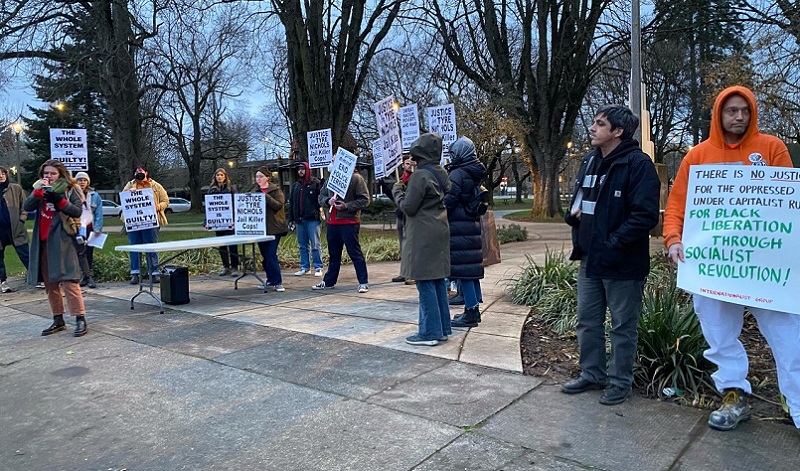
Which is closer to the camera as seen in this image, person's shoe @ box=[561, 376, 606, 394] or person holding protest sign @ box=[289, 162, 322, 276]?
person's shoe @ box=[561, 376, 606, 394]

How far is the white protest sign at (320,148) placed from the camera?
33.9ft

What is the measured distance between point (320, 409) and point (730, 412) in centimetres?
252

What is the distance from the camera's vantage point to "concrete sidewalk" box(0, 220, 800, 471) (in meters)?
3.20

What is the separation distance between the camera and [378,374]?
459cm

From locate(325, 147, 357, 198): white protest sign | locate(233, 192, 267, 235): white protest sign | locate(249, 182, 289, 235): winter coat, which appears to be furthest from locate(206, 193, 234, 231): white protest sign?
locate(325, 147, 357, 198): white protest sign

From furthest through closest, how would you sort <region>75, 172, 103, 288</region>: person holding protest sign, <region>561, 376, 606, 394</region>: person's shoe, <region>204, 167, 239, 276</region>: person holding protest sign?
<region>204, 167, 239, 276</region>: person holding protest sign
<region>75, 172, 103, 288</region>: person holding protest sign
<region>561, 376, 606, 394</region>: person's shoe

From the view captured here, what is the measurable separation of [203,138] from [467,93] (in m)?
29.2

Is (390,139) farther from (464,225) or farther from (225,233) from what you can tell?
(225,233)

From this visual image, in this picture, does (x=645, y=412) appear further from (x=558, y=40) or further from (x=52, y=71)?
(x=558, y=40)

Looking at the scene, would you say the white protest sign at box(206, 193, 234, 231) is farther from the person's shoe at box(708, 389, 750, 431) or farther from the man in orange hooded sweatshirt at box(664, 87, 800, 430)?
the person's shoe at box(708, 389, 750, 431)

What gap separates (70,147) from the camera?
9828 mm

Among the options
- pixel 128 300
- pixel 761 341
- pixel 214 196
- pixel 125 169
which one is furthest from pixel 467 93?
pixel 761 341

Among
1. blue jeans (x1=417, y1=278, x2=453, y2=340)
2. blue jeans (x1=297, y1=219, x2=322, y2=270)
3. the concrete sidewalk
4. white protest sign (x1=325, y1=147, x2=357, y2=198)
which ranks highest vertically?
white protest sign (x1=325, y1=147, x2=357, y2=198)

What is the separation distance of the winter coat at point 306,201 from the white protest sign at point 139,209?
2.16 metres
